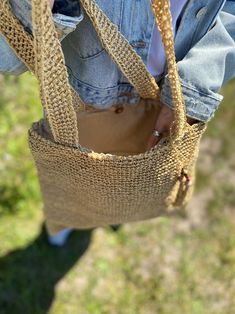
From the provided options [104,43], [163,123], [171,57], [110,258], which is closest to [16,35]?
[104,43]

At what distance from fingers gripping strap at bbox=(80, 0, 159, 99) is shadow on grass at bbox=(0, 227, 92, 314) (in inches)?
33.5

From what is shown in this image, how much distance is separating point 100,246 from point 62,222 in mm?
422

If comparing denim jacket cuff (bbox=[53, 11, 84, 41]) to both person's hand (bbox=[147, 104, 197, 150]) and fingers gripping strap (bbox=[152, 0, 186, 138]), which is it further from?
person's hand (bbox=[147, 104, 197, 150])

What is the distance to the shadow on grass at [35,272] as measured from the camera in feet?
5.86

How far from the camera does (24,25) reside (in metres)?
1.04

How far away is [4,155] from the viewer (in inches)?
79.2

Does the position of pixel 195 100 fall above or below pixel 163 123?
above

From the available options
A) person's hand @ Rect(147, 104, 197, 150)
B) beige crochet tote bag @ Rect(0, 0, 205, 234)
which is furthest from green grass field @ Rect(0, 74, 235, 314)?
person's hand @ Rect(147, 104, 197, 150)

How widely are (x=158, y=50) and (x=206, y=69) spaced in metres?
0.11

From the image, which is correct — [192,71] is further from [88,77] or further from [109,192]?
[109,192]

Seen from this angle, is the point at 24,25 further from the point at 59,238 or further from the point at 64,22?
the point at 59,238

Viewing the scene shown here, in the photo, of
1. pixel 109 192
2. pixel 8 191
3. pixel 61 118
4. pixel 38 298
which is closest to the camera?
pixel 61 118

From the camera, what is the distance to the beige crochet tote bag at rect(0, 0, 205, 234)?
1029 millimetres

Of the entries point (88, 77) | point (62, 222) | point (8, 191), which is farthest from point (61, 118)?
point (8, 191)
